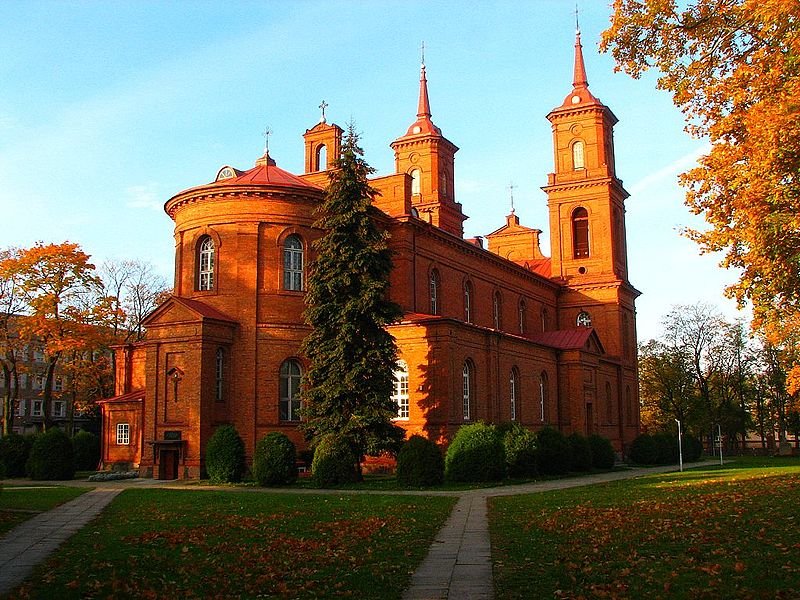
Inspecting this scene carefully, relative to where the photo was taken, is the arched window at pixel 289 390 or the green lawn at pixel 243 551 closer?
the green lawn at pixel 243 551

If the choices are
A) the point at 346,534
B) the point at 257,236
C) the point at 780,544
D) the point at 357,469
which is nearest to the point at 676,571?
the point at 780,544

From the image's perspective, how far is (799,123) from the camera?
44.5ft

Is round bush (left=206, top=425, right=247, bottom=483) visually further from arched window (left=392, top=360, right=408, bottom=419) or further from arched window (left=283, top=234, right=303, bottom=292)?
arched window (left=283, top=234, right=303, bottom=292)

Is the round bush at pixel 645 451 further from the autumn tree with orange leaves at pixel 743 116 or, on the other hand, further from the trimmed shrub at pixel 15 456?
the trimmed shrub at pixel 15 456

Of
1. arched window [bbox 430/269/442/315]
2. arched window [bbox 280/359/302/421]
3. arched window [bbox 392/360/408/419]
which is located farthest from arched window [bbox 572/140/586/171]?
arched window [bbox 280/359/302/421]

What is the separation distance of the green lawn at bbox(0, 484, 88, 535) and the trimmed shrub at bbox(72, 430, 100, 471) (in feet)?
43.4

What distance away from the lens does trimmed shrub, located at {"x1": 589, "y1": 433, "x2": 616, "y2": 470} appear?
37.7 m

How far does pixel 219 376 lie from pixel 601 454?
18.4 m

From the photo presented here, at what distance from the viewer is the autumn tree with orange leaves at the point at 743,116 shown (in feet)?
46.1

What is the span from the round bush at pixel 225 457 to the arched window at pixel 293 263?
24.4 feet

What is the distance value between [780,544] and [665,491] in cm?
1202

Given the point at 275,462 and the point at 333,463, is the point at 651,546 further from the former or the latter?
the point at 275,462

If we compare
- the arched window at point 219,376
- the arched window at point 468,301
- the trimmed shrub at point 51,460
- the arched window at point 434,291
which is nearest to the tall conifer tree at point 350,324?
the arched window at point 219,376

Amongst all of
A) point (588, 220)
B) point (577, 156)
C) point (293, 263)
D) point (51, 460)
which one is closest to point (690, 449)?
point (588, 220)
